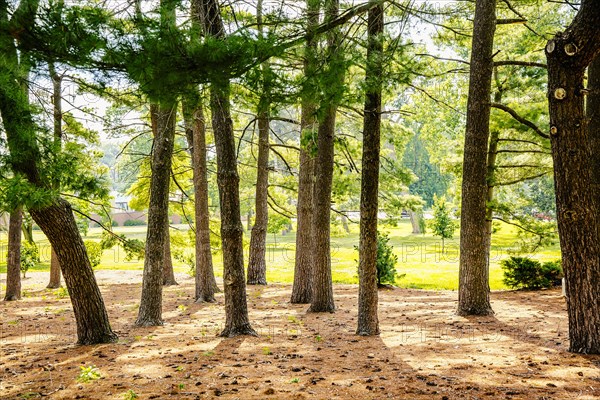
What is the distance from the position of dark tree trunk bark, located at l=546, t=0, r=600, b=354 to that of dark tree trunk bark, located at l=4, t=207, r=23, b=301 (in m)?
11.7

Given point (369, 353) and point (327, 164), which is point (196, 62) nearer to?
point (369, 353)

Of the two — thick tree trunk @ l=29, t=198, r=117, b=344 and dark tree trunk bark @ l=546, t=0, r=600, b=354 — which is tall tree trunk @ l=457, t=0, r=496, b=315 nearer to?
dark tree trunk bark @ l=546, t=0, r=600, b=354

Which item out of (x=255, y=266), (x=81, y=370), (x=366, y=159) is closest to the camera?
(x=81, y=370)

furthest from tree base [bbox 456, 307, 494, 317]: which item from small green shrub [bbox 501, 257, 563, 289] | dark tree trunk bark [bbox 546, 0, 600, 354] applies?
small green shrub [bbox 501, 257, 563, 289]

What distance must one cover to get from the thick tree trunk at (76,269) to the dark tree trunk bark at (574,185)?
228 inches

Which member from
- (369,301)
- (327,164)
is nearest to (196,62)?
(369,301)

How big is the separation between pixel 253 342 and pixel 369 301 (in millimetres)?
1715

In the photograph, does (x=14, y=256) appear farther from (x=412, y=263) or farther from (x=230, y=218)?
(x=412, y=263)

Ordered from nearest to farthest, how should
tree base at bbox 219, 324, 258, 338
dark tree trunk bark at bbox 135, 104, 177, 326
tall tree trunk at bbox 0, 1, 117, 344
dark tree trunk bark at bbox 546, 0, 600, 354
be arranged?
dark tree trunk bark at bbox 546, 0, 600, 354 < tall tree trunk at bbox 0, 1, 117, 344 < tree base at bbox 219, 324, 258, 338 < dark tree trunk bark at bbox 135, 104, 177, 326

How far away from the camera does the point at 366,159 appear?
7145 millimetres

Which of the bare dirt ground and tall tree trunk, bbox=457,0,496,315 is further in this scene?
tall tree trunk, bbox=457,0,496,315

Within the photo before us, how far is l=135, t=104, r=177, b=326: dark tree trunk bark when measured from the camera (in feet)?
27.5

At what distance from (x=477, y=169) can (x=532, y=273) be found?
239 inches

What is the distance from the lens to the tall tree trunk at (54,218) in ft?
19.7
